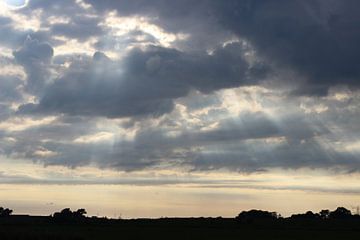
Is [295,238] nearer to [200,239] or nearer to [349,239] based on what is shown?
[349,239]

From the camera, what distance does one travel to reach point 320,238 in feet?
326

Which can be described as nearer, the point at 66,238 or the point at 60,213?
the point at 66,238

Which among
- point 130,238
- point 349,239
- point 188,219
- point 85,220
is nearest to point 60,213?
point 85,220

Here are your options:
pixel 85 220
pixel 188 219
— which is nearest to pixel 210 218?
pixel 188 219

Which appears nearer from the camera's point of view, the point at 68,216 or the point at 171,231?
the point at 171,231

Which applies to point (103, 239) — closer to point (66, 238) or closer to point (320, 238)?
point (66, 238)

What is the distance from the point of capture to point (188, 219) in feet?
613

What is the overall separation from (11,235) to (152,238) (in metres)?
27.9

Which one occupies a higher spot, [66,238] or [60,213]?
[60,213]

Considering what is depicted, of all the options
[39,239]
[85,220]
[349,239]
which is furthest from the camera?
[85,220]

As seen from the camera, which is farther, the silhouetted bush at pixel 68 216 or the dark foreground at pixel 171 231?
the silhouetted bush at pixel 68 216

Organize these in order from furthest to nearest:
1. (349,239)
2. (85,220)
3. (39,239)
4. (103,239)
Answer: (85,220) < (349,239) < (103,239) < (39,239)

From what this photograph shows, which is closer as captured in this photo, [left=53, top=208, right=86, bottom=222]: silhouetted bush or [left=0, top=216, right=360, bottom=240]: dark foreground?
[left=0, top=216, right=360, bottom=240]: dark foreground

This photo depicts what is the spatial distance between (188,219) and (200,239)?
304 feet
